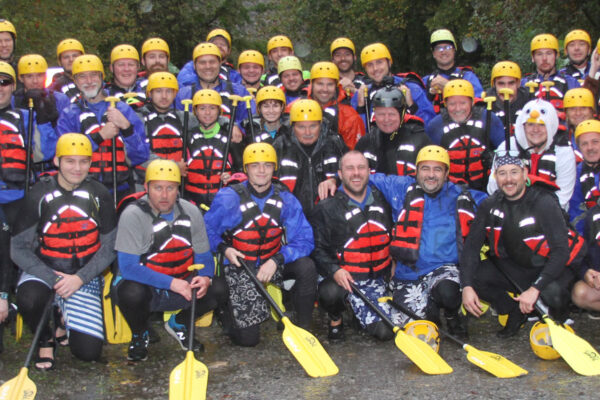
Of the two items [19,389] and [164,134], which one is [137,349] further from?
[164,134]

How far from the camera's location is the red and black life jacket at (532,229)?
574cm

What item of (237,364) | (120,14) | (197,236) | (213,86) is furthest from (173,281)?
(120,14)

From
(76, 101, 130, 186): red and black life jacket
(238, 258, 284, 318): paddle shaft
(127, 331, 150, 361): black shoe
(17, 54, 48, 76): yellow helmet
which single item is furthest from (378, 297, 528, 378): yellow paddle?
(17, 54, 48, 76): yellow helmet

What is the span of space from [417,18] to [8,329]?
39.0 feet

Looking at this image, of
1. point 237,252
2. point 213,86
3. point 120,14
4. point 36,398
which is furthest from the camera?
point 120,14

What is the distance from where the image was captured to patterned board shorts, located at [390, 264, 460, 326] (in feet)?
19.6

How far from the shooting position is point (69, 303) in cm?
565

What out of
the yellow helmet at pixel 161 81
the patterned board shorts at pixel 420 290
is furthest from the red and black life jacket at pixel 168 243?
the patterned board shorts at pixel 420 290

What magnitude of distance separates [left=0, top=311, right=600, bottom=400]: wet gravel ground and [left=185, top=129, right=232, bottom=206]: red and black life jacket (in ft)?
4.94

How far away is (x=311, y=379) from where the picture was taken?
5.16 meters

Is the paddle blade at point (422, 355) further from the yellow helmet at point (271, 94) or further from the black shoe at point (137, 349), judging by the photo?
the yellow helmet at point (271, 94)

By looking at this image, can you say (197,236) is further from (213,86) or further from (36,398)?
(213,86)

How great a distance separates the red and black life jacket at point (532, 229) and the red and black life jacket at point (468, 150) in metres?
1.08

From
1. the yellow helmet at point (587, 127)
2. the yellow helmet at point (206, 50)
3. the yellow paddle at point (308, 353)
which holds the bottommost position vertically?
the yellow paddle at point (308, 353)
